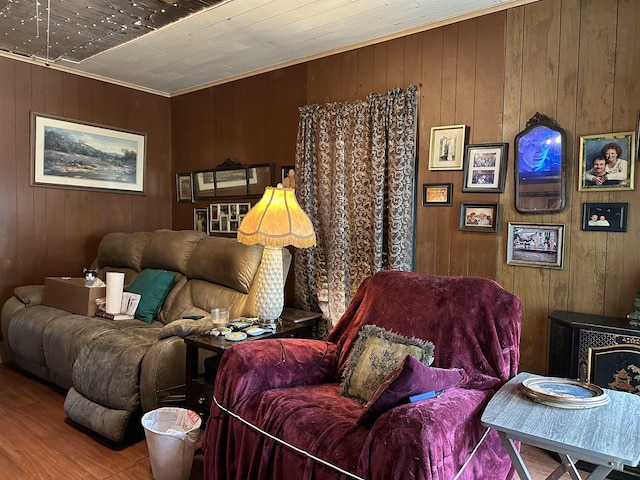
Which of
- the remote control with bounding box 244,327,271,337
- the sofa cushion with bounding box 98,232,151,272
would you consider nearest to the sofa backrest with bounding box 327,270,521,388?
the remote control with bounding box 244,327,271,337

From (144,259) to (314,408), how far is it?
97.8 inches

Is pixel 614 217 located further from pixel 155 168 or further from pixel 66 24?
pixel 155 168

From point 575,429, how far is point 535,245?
4.84ft

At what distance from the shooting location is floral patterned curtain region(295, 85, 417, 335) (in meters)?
2.96

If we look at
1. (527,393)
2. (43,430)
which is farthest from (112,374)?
(527,393)

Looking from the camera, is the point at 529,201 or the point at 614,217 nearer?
the point at 614,217

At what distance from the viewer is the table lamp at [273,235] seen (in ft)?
8.24

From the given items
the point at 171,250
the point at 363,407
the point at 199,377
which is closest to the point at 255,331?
the point at 199,377

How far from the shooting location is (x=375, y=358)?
1.94 metres

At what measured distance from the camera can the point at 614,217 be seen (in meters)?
2.33

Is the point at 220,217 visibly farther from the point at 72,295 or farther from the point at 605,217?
the point at 605,217

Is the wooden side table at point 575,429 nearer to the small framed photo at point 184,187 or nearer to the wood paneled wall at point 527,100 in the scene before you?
the wood paneled wall at point 527,100

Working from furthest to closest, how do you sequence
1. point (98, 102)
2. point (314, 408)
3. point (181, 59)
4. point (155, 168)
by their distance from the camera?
point (155, 168)
point (98, 102)
point (181, 59)
point (314, 408)

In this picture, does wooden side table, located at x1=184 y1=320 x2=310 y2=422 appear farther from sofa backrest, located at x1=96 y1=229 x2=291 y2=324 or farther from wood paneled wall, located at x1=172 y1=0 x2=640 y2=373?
wood paneled wall, located at x1=172 y1=0 x2=640 y2=373
